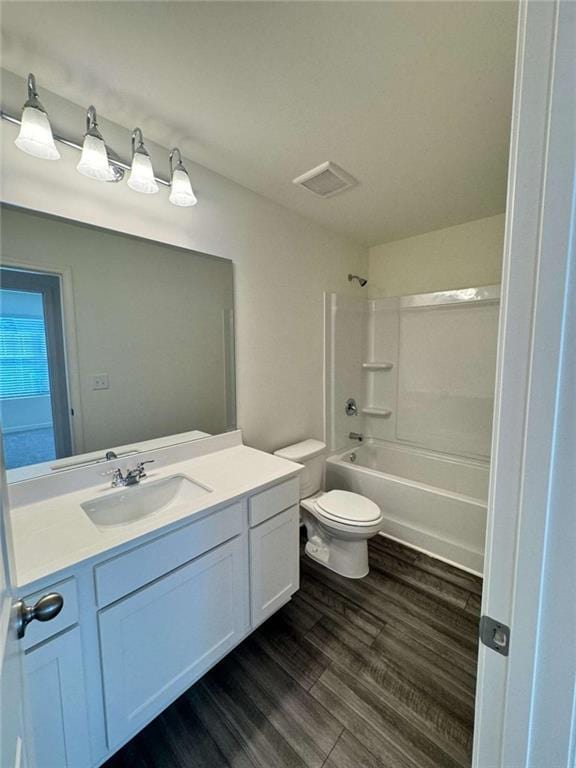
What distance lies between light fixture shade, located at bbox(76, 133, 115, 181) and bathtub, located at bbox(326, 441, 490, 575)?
2.31 m

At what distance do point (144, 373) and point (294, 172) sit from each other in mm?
1384

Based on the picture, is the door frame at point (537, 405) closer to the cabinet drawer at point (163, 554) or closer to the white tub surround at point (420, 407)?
the cabinet drawer at point (163, 554)

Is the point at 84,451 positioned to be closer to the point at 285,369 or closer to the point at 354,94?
the point at 285,369

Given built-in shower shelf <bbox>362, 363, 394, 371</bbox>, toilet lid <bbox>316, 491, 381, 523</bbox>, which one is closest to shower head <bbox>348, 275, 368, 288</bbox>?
built-in shower shelf <bbox>362, 363, 394, 371</bbox>

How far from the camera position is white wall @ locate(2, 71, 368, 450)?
48.7 inches

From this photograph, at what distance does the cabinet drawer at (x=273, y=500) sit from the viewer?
141cm

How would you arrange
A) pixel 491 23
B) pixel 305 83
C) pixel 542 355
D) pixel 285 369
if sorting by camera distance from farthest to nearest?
pixel 285 369 < pixel 305 83 < pixel 491 23 < pixel 542 355

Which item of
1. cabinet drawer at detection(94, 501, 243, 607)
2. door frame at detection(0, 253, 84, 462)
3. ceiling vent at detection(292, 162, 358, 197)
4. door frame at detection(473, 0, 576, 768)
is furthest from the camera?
ceiling vent at detection(292, 162, 358, 197)

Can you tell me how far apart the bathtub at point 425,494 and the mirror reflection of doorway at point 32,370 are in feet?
6.33

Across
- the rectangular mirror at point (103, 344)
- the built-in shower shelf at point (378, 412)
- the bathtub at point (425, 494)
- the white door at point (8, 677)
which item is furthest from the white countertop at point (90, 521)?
the built-in shower shelf at point (378, 412)

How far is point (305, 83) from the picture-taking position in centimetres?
121

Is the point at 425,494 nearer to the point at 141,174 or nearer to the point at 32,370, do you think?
the point at 32,370

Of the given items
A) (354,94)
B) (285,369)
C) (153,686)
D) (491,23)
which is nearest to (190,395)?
(285,369)

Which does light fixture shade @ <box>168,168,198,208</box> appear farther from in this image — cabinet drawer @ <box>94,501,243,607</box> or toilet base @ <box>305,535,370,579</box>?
toilet base @ <box>305,535,370,579</box>
